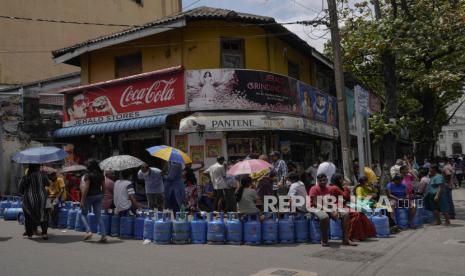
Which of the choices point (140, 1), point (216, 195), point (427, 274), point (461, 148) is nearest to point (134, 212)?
point (216, 195)

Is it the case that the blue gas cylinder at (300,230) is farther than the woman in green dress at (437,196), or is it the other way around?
the woman in green dress at (437,196)

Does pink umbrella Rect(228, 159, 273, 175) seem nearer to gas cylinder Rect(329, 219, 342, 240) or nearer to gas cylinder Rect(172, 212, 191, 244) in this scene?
gas cylinder Rect(172, 212, 191, 244)

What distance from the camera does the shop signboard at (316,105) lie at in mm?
18453

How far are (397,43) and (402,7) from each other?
215cm

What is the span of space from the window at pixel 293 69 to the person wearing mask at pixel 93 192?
10.9 meters

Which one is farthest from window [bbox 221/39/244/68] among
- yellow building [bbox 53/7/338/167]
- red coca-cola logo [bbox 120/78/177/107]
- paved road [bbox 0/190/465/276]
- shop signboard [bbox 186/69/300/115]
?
paved road [bbox 0/190/465/276]

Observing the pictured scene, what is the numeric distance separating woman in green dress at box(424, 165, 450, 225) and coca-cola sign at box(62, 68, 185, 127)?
782 centimetres

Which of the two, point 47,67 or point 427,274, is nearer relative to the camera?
point 427,274

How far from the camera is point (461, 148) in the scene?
9031 cm

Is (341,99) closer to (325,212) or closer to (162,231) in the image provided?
(325,212)

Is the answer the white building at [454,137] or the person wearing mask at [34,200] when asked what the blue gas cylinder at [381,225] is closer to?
the person wearing mask at [34,200]

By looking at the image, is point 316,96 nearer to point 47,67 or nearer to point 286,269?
point 286,269

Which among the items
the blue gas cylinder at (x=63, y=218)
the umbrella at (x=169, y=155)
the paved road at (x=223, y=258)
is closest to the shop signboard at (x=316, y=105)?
the umbrella at (x=169, y=155)

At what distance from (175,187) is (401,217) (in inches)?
227
